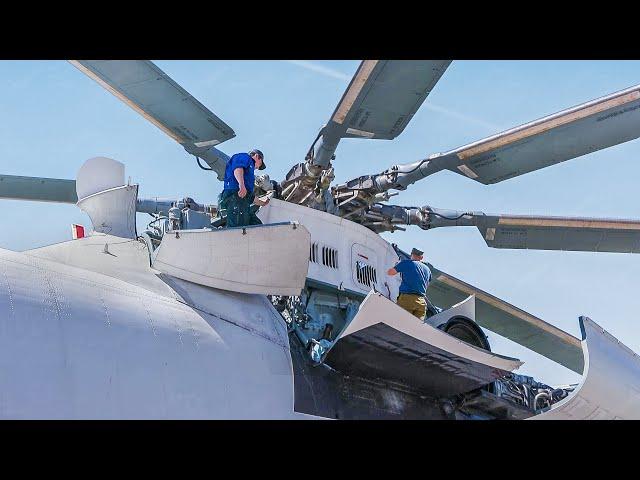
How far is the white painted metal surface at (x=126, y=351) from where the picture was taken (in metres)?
5.58

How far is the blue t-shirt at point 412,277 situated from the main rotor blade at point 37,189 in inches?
170

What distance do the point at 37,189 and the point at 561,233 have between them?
21.9ft

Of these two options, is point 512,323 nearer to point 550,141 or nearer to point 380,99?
point 550,141

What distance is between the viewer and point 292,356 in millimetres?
8102

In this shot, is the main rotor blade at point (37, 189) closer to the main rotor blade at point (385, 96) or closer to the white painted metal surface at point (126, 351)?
the white painted metal surface at point (126, 351)

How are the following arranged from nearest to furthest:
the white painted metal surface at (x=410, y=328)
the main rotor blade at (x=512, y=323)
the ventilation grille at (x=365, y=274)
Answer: the white painted metal surface at (x=410, y=328) < the ventilation grille at (x=365, y=274) < the main rotor blade at (x=512, y=323)

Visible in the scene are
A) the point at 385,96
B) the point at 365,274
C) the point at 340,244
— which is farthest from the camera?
the point at 365,274

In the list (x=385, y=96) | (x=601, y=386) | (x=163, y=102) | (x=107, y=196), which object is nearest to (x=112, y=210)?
(x=107, y=196)

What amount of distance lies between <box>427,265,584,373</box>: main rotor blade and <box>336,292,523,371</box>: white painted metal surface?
12.9 ft

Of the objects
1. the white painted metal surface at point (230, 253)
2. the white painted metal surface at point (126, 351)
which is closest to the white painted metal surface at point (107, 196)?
the white painted metal surface at point (126, 351)

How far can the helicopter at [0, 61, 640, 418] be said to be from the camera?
6250 millimetres

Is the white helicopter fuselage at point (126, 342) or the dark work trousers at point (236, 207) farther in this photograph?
the dark work trousers at point (236, 207)

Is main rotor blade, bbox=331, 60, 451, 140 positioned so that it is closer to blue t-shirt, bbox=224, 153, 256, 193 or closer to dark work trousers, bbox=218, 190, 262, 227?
blue t-shirt, bbox=224, 153, 256, 193

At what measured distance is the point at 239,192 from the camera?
841 centimetres
